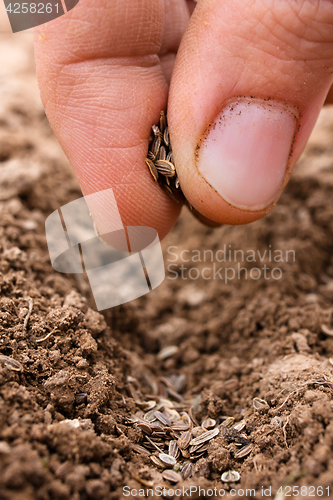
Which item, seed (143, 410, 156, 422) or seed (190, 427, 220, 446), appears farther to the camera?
seed (143, 410, 156, 422)

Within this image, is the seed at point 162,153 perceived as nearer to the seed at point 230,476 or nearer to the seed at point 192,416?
the seed at point 192,416

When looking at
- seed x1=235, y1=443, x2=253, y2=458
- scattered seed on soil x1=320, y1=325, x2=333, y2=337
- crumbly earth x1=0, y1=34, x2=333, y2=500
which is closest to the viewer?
crumbly earth x1=0, y1=34, x2=333, y2=500

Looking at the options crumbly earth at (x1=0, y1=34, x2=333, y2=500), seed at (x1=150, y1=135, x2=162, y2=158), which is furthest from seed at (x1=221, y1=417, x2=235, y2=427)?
A: seed at (x1=150, y1=135, x2=162, y2=158)

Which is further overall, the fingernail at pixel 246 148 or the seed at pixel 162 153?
the seed at pixel 162 153

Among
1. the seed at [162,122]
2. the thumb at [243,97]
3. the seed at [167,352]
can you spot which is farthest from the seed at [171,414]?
the seed at [162,122]

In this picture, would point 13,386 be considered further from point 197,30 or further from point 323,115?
point 323,115

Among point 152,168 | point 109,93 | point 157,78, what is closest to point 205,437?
point 152,168

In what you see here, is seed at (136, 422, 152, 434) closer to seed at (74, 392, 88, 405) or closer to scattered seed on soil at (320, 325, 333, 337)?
seed at (74, 392, 88, 405)
